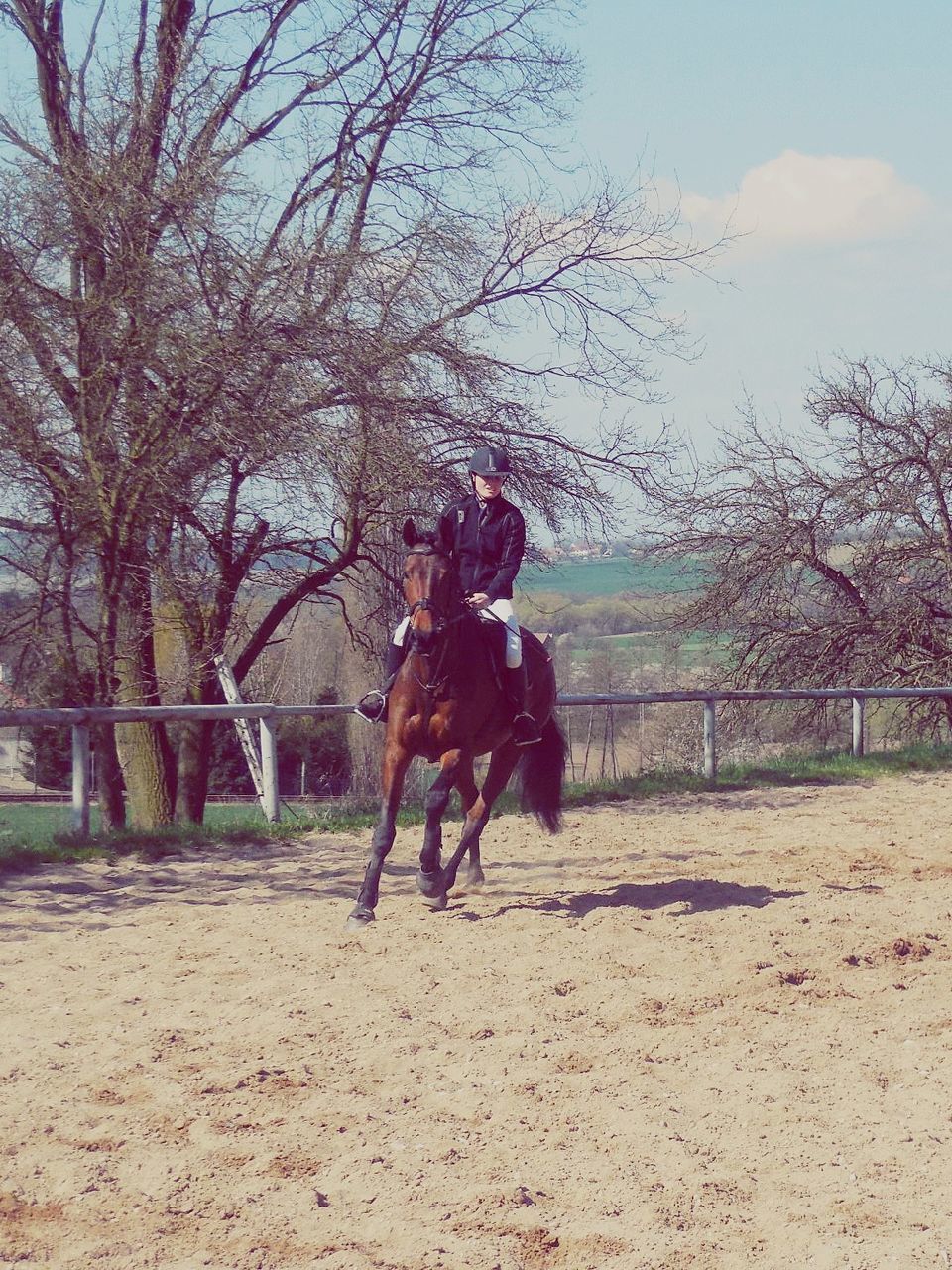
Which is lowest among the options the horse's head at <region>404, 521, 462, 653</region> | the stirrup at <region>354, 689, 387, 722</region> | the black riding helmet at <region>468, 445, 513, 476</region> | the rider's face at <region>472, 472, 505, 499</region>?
the stirrup at <region>354, 689, 387, 722</region>

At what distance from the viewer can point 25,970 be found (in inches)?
254

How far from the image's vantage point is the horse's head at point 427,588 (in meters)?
7.45

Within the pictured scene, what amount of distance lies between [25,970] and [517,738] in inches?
137

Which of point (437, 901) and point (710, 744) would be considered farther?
point (710, 744)

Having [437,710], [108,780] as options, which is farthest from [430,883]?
[108,780]

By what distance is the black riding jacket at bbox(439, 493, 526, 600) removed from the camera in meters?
Answer: 8.26

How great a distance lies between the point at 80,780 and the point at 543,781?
3734 millimetres

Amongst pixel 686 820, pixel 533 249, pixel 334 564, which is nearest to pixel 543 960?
pixel 686 820

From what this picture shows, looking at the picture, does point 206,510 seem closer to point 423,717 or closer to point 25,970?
point 423,717

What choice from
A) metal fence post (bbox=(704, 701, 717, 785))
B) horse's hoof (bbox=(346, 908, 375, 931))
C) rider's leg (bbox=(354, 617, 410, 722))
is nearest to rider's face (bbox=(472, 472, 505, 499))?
rider's leg (bbox=(354, 617, 410, 722))

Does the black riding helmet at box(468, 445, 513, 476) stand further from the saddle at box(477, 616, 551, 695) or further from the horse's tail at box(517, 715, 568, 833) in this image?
the horse's tail at box(517, 715, 568, 833)

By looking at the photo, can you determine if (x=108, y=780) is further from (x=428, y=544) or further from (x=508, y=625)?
(x=428, y=544)

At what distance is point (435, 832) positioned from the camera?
26.2 feet

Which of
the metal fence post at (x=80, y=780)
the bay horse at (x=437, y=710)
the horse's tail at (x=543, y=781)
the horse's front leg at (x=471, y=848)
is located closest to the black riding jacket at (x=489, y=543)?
the bay horse at (x=437, y=710)
